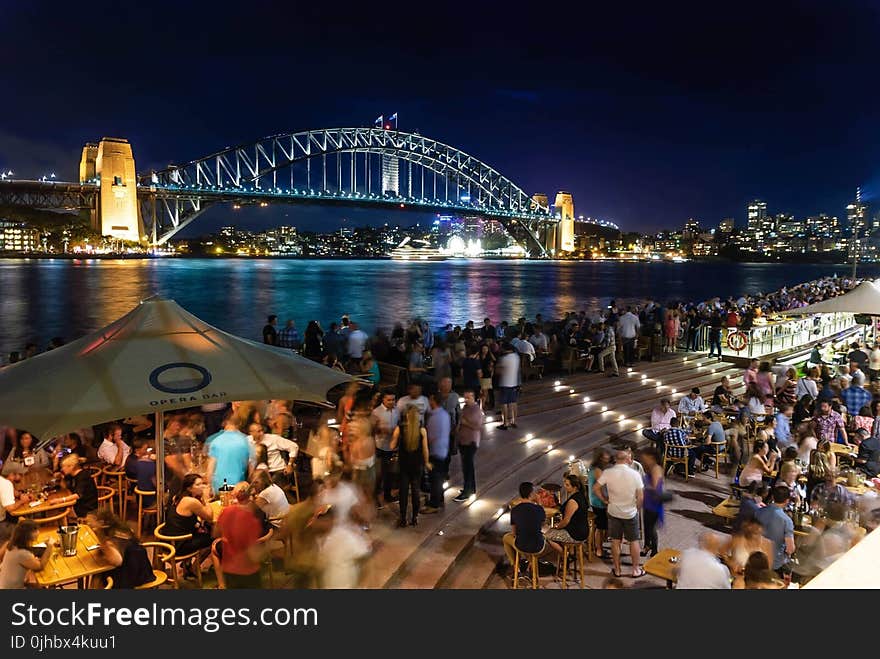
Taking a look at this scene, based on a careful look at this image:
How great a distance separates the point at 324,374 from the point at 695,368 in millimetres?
9619

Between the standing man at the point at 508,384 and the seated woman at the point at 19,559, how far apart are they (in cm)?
534

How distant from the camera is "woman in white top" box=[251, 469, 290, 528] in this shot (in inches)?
179

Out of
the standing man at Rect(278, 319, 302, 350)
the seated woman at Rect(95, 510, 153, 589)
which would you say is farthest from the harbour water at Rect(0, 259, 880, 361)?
the seated woman at Rect(95, 510, 153, 589)

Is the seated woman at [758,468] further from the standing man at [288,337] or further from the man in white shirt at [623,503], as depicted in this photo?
the standing man at [288,337]

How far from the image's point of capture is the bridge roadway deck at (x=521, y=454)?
4996 millimetres

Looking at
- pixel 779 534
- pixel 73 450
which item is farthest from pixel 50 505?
pixel 779 534

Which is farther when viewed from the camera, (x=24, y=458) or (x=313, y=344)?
(x=313, y=344)

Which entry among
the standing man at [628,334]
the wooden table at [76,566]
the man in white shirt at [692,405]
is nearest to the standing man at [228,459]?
the wooden table at [76,566]

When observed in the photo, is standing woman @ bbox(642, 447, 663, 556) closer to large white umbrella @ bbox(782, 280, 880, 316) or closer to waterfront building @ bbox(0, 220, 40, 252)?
large white umbrella @ bbox(782, 280, 880, 316)

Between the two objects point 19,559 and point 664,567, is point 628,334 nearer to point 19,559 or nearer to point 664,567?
point 664,567

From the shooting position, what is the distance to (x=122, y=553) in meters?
3.90

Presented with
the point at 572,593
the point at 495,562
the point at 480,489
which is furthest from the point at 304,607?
the point at 480,489

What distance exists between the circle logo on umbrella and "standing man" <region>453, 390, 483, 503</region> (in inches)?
102

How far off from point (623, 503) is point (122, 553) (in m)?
3.44
